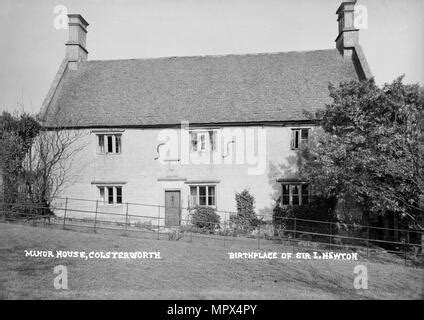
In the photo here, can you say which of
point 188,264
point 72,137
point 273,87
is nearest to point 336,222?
point 273,87

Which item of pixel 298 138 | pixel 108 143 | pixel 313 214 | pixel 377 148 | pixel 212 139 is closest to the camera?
pixel 377 148

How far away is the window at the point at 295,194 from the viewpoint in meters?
18.1

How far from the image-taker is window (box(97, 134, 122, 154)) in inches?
753

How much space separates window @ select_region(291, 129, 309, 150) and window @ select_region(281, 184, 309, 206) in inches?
82.9

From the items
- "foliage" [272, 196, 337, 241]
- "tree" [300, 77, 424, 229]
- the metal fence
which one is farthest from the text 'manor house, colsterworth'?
"tree" [300, 77, 424, 229]

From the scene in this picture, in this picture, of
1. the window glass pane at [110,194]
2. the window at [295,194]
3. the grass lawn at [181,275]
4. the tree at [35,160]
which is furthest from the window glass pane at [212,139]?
the tree at [35,160]

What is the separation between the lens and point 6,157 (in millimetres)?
16938

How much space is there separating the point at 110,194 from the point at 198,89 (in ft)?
26.3

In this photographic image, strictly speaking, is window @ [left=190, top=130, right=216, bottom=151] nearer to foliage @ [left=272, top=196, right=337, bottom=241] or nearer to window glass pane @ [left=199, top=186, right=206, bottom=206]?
window glass pane @ [left=199, top=186, right=206, bottom=206]

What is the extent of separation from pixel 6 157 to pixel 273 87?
48.7ft

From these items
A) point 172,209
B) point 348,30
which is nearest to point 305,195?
point 172,209

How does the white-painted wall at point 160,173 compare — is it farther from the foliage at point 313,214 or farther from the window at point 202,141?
the foliage at point 313,214

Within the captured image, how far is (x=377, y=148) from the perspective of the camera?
1222 centimetres

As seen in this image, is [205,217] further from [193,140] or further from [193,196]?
[193,140]
